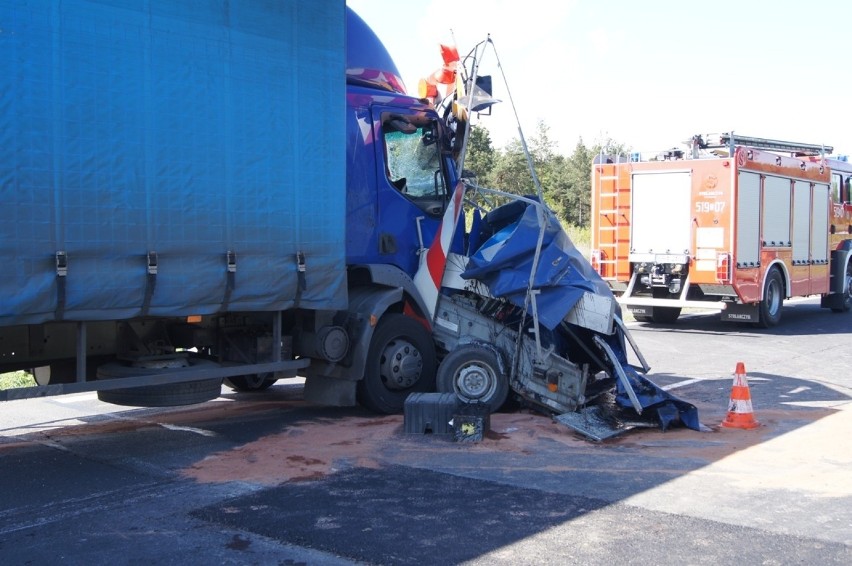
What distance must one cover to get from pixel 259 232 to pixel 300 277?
0.55 m

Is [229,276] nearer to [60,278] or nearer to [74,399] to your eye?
[60,278]

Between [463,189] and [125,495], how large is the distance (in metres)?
4.62

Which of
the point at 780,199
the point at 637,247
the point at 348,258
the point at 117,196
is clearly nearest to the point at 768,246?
the point at 780,199

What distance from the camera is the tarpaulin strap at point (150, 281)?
6.03m

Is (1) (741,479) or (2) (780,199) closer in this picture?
(1) (741,479)

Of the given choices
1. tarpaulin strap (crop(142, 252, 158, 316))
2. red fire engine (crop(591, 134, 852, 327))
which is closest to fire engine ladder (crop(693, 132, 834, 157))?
red fire engine (crop(591, 134, 852, 327))

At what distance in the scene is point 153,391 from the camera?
21.9 ft

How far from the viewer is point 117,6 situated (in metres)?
5.82

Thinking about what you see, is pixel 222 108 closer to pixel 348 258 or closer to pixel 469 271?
pixel 348 258

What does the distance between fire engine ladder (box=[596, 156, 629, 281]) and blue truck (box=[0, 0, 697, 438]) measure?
7902 mm

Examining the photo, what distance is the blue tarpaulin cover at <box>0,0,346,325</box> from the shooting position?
542 cm

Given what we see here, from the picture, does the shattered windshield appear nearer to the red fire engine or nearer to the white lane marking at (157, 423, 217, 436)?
the white lane marking at (157, 423, 217, 436)

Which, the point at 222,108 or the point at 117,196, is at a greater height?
the point at 222,108

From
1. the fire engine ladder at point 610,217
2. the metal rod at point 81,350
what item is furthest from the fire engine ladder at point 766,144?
the metal rod at point 81,350
